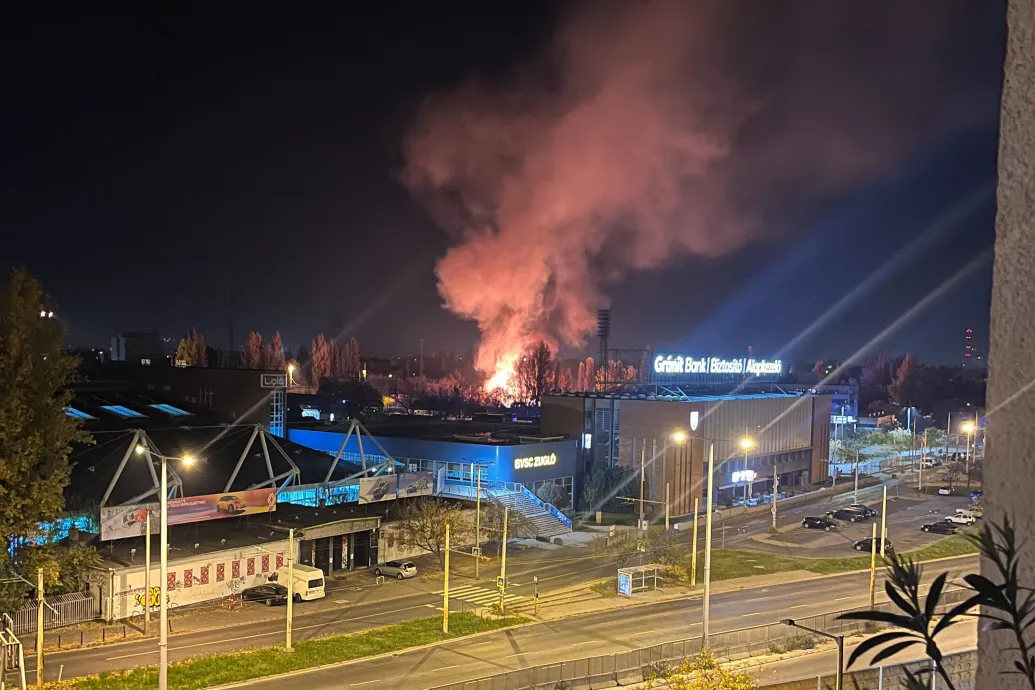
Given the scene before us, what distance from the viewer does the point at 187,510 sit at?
40.1 m

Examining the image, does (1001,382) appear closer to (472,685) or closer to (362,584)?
(472,685)

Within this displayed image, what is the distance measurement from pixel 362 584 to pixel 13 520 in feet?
66.6

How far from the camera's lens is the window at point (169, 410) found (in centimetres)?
6150

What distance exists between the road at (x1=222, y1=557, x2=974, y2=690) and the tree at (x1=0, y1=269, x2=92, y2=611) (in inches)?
342

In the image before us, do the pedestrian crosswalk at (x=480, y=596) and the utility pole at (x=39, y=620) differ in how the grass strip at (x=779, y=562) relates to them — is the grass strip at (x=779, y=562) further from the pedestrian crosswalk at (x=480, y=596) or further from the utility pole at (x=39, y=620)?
the utility pole at (x=39, y=620)

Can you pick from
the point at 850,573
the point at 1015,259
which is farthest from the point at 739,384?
the point at 1015,259

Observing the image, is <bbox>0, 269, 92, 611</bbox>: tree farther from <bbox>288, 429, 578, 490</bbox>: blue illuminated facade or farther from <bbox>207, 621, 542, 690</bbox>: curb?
<bbox>288, 429, 578, 490</bbox>: blue illuminated facade

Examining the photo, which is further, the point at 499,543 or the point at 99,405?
the point at 99,405

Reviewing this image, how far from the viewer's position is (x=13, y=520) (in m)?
23.8

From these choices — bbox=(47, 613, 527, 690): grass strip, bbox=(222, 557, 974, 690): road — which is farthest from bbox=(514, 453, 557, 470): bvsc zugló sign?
bbox=(47, 613, 527, 690): grass strip

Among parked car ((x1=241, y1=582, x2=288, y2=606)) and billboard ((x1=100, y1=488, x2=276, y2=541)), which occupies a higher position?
billboard ((x1=100, y1=488, x2=276, y2=541))

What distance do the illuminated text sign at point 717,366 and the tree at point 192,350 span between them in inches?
3413

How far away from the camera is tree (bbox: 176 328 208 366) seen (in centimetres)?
13125

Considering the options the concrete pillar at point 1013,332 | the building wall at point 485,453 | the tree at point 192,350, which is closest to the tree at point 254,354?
the tree at point 192,350
